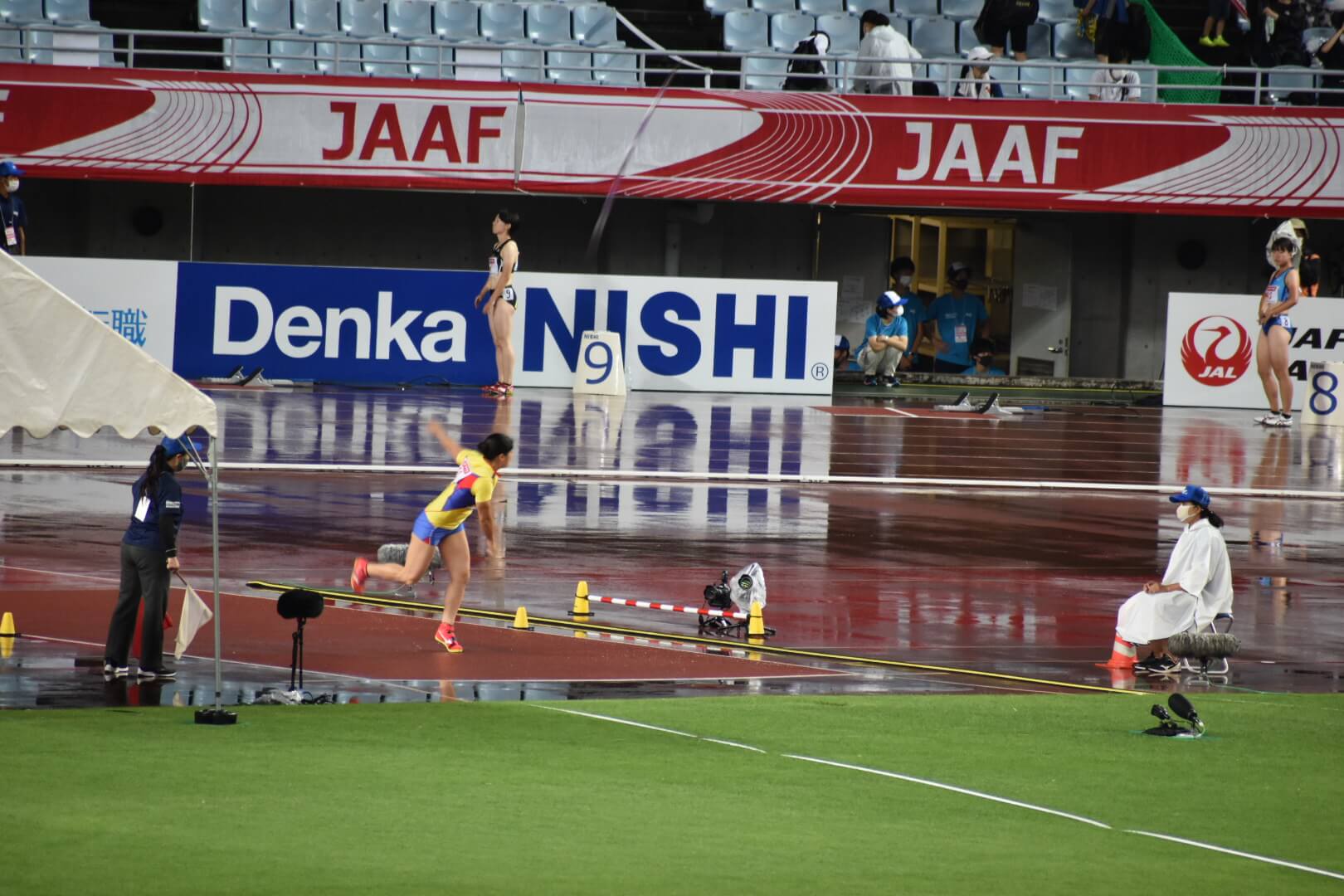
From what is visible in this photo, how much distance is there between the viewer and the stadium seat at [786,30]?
33.4 m

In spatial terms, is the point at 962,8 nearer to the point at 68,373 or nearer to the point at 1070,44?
the point at 1070,44

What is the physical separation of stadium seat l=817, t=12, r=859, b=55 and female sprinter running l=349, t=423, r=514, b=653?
75.0 ft

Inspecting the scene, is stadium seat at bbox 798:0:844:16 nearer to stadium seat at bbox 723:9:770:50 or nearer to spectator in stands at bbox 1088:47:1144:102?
stadium seat at bbox 723:9:770:50

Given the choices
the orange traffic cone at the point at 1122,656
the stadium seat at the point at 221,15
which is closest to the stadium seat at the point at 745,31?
the stadium seat at the point at 221,15

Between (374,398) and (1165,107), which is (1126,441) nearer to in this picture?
(1165,107)

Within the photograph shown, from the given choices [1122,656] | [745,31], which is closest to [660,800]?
[1122,656]

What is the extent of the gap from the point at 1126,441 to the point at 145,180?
16.0 meters

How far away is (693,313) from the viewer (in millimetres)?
29859

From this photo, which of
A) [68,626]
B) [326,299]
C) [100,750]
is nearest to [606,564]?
[68,626]

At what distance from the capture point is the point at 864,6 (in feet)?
114

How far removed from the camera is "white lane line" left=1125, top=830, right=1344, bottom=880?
8000 mm

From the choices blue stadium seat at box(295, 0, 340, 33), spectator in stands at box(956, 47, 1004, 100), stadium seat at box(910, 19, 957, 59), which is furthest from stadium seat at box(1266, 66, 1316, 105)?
blue stadium seat at box(295, 0, 340, 33)

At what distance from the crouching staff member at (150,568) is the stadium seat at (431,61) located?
19.6 meters

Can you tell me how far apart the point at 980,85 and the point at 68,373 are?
80.9 feet
